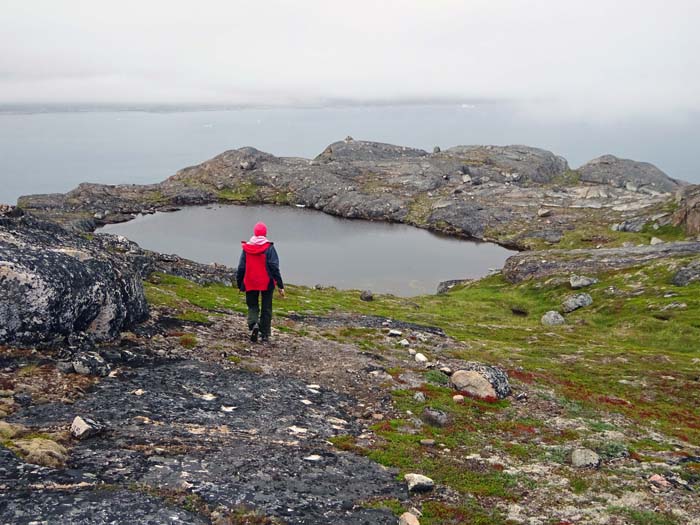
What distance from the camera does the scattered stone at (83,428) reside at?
1198 centimetres

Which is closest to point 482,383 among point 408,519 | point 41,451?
point 408,519

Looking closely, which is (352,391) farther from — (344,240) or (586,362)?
(344,240)

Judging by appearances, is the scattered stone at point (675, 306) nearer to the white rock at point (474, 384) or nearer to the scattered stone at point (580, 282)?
the scattered stone at point (580, 282)

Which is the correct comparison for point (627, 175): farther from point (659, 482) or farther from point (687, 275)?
point (659, 482)

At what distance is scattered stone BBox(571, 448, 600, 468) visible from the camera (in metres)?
14.8

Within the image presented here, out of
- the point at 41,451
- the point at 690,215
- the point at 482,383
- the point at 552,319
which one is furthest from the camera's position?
the point at 690,215

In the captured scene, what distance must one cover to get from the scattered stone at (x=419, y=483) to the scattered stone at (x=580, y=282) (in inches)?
2128

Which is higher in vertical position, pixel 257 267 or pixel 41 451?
pixel 257 267

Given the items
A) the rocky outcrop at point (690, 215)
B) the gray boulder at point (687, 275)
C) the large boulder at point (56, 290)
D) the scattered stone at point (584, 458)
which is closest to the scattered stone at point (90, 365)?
the large boulder at point (56, 290)

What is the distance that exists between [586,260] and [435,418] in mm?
61259

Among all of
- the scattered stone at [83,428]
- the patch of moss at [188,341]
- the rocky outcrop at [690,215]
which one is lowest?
the patch of moss at [188,341]

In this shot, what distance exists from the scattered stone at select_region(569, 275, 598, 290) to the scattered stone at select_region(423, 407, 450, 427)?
4914 centimetres

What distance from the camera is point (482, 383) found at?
20812mm

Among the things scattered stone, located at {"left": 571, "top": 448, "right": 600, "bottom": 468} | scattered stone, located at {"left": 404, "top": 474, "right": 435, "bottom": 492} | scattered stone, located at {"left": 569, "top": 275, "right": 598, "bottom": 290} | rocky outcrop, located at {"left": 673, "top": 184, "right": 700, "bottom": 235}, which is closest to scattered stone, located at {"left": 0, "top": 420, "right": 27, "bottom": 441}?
scattered stone, located at {"left": 404, "top": 474, "right": 435, "bottom": 492}
